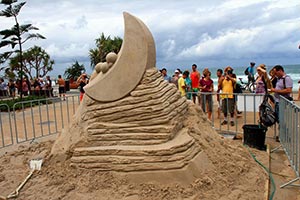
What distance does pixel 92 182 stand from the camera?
466 cm

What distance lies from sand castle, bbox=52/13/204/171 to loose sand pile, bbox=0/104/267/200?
0.20 meters

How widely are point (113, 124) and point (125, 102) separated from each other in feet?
1.30

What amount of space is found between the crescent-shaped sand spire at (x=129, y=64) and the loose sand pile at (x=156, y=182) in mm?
1229

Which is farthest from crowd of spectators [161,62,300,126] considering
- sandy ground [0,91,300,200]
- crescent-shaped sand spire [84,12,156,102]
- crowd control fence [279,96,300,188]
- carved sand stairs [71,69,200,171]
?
crescent-shaped sand spire [84,12,156,102]

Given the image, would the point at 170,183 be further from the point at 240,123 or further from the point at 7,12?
the point at 7,12

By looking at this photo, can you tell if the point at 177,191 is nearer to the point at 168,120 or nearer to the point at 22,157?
the point at 168,120

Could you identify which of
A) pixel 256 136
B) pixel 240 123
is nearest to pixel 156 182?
pixel 256 136

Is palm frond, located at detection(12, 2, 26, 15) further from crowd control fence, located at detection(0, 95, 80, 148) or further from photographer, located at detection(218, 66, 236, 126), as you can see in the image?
photographer, located at detection(218, 66, 236, 126)

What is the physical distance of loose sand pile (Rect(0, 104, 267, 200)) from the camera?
14.5 ft

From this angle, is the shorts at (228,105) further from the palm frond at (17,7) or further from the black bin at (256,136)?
the palm frond at (17,7)

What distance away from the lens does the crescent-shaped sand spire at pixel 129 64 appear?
5.09 m

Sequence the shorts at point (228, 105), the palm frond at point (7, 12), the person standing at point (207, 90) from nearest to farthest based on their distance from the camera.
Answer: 1. the shorts at point (228, 105)
2. the person standing at point (207, 90)
3. the palm frond at point (7, 12)

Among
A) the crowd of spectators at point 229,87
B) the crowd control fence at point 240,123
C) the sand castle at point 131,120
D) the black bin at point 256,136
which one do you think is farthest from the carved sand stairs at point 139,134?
the crowd of spectators at point 229,87

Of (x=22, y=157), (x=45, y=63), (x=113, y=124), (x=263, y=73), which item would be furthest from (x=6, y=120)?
(x=45, y=63)
